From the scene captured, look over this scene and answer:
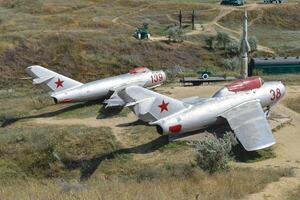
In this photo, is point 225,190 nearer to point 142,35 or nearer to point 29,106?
point 29,106

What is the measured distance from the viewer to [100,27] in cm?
8212

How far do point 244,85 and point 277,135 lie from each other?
3.59 m

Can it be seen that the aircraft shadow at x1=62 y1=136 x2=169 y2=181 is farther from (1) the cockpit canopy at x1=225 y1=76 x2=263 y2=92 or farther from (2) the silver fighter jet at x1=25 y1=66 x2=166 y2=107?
(2) the silver fighter jet at x1=25 y1=66 x2=166 y2=107

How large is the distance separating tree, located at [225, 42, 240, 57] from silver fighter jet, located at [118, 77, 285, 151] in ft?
135

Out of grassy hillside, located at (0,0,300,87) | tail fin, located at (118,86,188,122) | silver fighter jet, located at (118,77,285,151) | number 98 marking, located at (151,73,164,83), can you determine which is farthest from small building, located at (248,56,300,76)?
tail fin, located at (118,86,188,122)

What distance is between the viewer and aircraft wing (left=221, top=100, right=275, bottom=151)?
2727 cm

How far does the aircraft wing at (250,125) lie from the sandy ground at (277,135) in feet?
3.46

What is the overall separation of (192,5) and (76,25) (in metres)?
27.6

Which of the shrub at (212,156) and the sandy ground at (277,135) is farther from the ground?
the shrub at (212,156)

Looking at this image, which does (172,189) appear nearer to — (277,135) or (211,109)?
(211,109)

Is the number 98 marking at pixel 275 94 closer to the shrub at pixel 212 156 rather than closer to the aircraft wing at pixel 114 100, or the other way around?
the shrub at pixel 212 156

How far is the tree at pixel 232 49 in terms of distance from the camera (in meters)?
72.5

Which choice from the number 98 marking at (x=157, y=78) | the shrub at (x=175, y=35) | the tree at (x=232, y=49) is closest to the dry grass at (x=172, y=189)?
the number 98 marking at (x=157, y=78)

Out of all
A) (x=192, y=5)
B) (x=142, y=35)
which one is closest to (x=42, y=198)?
(x=142, y=35)
